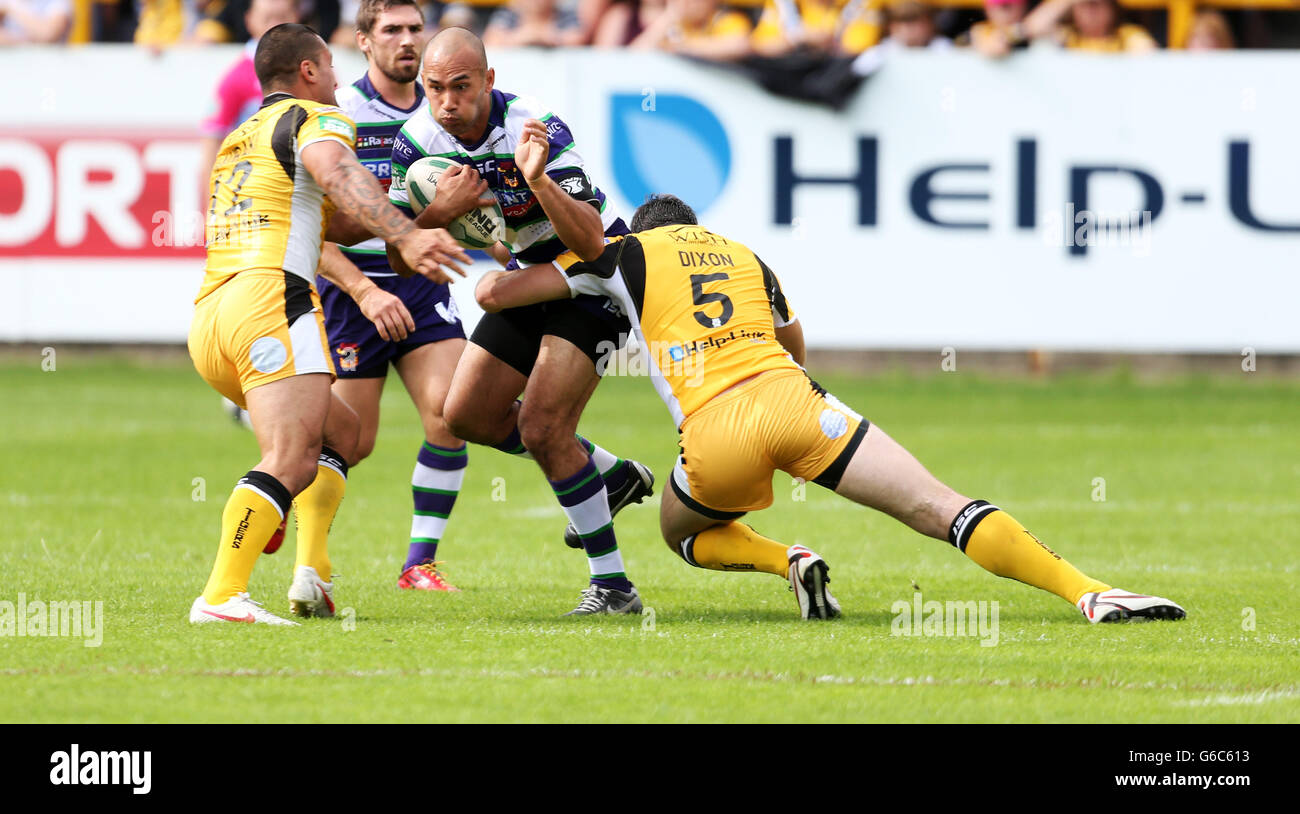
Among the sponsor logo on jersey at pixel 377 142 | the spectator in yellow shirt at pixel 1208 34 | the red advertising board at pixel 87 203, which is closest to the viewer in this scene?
the sponsor logo on jersey at pixel 377 142

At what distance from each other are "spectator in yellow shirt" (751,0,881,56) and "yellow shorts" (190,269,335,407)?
1104 centimetres

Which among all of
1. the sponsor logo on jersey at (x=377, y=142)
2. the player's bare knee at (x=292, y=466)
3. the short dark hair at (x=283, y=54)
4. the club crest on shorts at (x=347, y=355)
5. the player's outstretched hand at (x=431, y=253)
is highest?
the short dark hair at (x=283, y=54)

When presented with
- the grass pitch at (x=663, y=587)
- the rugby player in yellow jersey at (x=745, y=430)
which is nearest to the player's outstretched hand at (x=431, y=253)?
the rugby player in yellow jersey at (x=745, y=430)

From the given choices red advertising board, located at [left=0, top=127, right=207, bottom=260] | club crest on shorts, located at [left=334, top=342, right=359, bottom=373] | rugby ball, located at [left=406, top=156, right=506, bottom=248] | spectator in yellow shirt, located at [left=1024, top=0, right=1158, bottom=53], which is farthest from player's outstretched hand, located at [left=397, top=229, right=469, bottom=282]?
spectator in yellow shirt, located at [left=1024, top=0, right=1158, bottom=53]

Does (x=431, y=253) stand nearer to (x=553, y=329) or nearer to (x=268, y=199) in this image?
(x=268, y=199)

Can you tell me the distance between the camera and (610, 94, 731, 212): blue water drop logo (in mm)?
16188

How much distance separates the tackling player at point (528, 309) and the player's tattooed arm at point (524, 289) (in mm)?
143

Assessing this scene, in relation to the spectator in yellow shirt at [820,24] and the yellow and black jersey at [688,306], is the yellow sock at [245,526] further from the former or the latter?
the spectator in yellow shirt at [820,24]

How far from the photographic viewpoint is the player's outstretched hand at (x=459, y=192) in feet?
21.8

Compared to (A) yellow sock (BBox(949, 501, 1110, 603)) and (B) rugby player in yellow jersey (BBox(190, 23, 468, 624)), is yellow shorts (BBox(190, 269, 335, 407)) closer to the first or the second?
(B) rugby player in yellow jersey (BBox(190, 23, 468, 624))

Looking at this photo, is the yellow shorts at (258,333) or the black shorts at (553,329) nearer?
the yellow shorts at (258,333)

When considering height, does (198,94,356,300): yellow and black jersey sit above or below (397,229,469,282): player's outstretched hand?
above

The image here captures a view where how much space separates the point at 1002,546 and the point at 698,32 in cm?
1122

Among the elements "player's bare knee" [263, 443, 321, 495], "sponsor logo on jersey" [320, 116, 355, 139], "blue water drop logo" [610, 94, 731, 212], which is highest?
"blue water drop logo" [610, 94, 731, 212]
